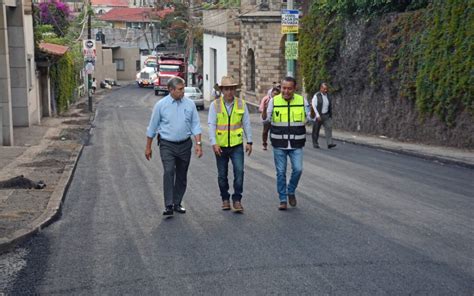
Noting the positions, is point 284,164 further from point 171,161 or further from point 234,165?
point 171,161

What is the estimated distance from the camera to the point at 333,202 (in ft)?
35.7

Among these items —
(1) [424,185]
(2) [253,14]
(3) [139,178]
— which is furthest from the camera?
(2) [253,14]

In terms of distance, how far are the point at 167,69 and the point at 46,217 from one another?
198 feet

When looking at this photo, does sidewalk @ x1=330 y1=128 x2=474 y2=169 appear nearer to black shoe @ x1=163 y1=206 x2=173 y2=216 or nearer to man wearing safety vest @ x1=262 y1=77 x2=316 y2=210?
man wearing safety vest @ x1=262 y1=77 x2=316 y2=210

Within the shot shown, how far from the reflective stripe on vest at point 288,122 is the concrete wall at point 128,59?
8076cm

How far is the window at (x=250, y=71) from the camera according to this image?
156ft

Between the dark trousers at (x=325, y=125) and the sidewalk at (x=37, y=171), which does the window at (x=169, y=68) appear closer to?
the sidewalk at (x=37, y=171)

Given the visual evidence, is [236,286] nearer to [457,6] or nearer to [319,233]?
[319,233]

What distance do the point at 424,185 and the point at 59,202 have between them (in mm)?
6093

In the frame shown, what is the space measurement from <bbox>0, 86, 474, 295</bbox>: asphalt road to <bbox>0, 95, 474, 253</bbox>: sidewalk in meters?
0.24

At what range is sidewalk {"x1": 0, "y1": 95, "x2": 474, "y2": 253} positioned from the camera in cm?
938

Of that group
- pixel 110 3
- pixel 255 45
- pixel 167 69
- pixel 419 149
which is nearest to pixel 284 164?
pixel 419 149

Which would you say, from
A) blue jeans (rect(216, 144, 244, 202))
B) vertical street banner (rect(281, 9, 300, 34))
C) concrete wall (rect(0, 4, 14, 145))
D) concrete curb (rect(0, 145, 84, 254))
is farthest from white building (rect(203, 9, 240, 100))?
blue jeans (rect(216, 144, 244, 202))

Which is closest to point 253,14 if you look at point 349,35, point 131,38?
point 349,35
